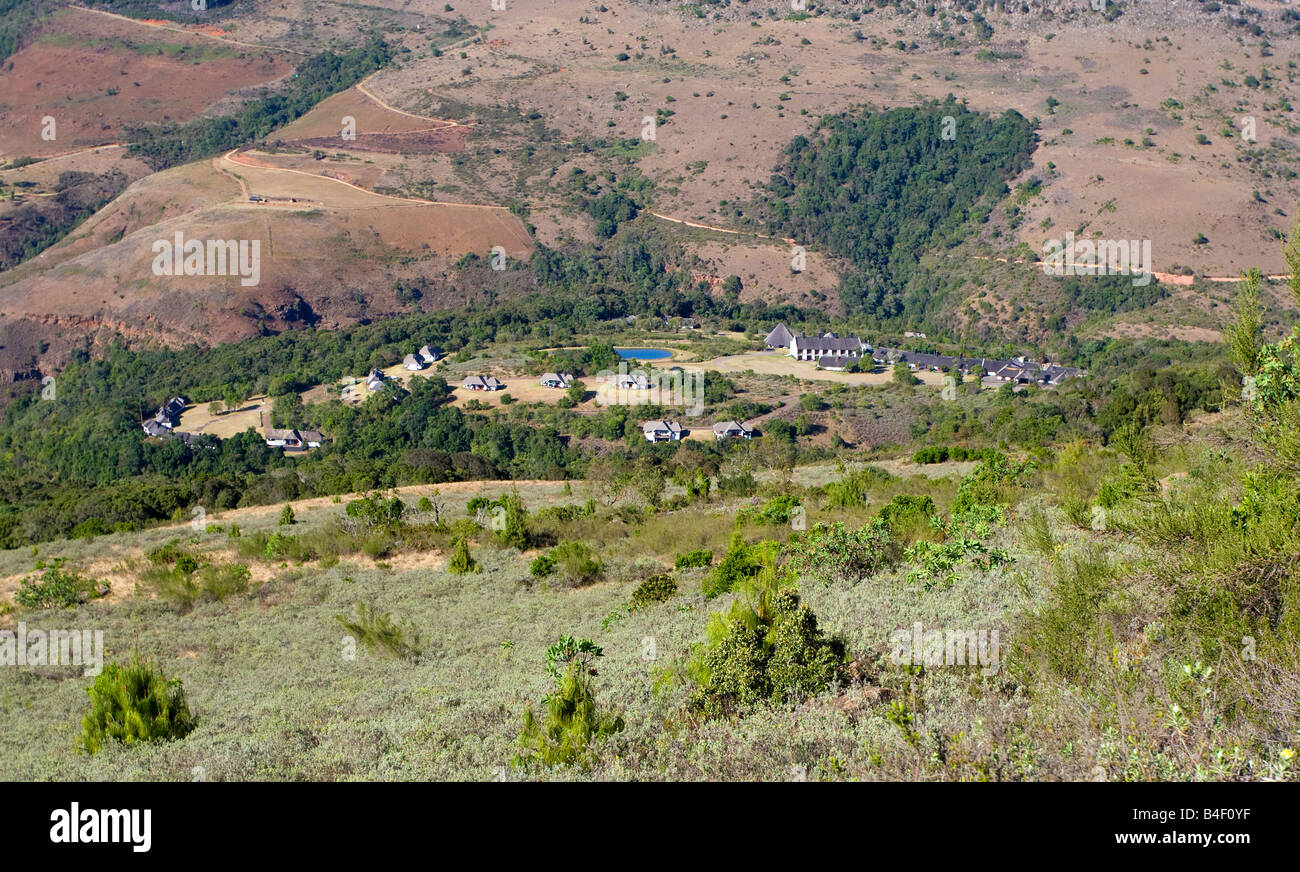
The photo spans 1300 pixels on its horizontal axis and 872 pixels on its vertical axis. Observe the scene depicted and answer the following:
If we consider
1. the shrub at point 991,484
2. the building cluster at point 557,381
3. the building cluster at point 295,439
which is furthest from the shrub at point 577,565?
the building cluster at point 557,381

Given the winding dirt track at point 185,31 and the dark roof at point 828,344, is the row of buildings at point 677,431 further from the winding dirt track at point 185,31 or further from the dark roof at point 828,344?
the winding dirt track at point 185,31

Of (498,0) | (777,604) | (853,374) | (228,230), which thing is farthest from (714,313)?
(498,0)

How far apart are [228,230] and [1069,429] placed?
70.8m

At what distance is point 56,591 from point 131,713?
9.55 meters

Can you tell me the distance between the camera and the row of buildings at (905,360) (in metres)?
59.7

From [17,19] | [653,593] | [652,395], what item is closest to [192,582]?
[653,593]

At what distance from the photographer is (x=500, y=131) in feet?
371

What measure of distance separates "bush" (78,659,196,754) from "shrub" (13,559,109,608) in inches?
348

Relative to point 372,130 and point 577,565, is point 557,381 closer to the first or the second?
point 577,565

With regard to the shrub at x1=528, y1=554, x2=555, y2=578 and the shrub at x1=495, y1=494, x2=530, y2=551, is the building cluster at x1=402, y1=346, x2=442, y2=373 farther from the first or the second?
the shrub at x1=528, y1=554, x2=555, y2=578

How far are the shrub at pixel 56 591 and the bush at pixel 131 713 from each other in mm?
8851

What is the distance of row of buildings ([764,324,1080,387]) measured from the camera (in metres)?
59.7

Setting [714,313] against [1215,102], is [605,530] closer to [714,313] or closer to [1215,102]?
[714,313]

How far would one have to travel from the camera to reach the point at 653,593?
1595 cm
